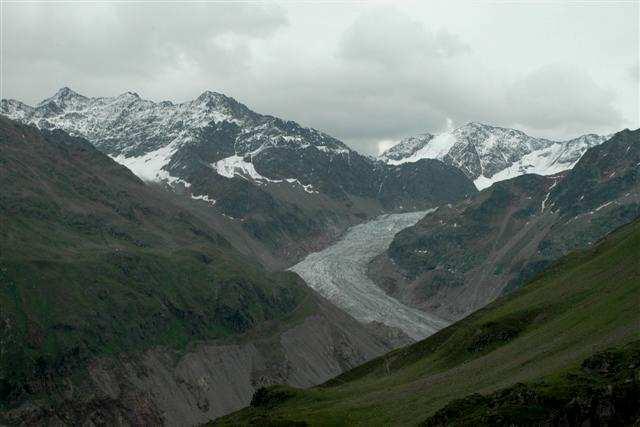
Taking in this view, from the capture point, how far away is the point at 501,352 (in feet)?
415

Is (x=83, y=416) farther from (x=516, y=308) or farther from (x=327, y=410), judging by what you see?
(x=516, y=308)

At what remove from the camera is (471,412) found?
85.9m

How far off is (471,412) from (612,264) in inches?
3069

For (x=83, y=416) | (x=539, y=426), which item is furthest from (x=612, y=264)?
(x=83, y=416)

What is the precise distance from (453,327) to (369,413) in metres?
74.5

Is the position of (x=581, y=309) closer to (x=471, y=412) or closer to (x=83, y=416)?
(x=471, y=412)

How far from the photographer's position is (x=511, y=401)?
83.6 m

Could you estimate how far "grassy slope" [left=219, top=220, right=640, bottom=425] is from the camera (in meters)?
106

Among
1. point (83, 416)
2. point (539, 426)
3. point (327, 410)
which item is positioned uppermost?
point (83, 416)

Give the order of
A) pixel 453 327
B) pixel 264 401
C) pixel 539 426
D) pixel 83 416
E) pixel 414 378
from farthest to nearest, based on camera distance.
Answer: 1. pixel 83 416
2. pixel 453 327
3. pixel 264 401
4. pixel 414 378
5. pixel 539 426

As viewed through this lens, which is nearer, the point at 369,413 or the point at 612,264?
the point at 369,413

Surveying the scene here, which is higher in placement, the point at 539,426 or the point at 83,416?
the point at 83,416

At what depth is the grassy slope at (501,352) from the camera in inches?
4158

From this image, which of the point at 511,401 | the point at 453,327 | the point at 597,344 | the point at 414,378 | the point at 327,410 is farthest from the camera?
the point at 453,327
